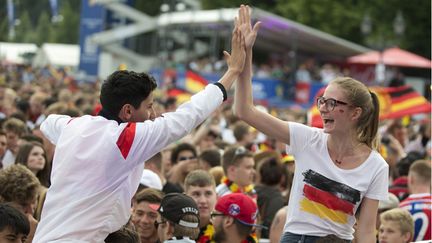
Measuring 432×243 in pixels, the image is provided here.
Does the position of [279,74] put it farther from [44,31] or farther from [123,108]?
[44,31]

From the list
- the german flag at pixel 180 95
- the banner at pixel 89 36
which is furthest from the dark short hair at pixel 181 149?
the banner at pixel 89 36

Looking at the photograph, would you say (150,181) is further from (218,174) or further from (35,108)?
(35,108)

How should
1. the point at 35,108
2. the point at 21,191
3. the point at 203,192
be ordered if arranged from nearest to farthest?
the point at 21,191 < the point at 203,192 < the point at 35,108

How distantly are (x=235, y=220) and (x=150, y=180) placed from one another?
1564mm

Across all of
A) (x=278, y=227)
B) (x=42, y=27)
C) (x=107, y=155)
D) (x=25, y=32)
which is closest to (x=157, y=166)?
(x=278, y=227)

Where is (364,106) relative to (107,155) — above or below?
above

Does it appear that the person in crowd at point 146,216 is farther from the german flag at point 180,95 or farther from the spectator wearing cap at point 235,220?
the german flag at point 180,95

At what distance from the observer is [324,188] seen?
5328 millimetres

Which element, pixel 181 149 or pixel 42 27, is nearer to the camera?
pixel 181 149

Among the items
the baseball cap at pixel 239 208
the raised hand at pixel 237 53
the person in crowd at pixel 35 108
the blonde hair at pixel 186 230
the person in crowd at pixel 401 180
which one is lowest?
the person in crowd at pixel 35 108

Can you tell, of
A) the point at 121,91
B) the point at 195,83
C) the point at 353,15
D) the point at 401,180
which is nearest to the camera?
the point at 121,91

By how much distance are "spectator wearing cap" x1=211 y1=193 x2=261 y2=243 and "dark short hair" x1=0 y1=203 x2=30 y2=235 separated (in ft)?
6.33

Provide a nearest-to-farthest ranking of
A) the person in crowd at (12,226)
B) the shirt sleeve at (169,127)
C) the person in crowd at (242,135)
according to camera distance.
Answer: the shirt sleeve at (169,127), the person in crowd at (12,226), the person in crowd at (242,135)

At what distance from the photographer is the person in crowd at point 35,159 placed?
905 cm
